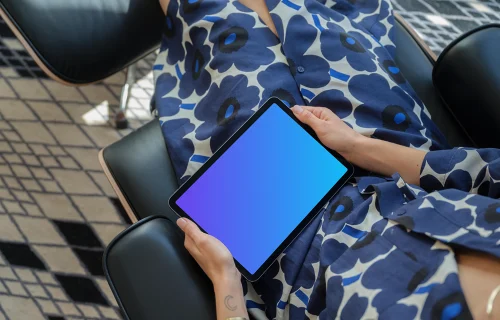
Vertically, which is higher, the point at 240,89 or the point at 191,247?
the point at 240,89

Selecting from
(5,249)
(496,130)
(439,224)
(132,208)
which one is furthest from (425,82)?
(5,249)

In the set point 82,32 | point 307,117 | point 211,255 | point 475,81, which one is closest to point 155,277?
point 211,255

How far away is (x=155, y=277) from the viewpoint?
2.60ft

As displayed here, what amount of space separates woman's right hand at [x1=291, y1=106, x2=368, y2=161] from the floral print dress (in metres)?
0.04

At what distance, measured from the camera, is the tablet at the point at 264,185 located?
877 millimetres

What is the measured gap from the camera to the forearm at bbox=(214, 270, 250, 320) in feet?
2.52

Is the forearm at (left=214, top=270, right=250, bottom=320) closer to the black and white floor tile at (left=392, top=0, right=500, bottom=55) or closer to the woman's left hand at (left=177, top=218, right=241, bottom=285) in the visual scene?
the woman's left hand at (left=177, top=218, right=241, bottom=285)

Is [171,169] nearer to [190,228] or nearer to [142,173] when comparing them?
[142,173]

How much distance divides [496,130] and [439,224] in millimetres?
260

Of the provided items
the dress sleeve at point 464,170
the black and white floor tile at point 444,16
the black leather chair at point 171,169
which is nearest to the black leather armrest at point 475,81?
the black leather chair at point 171,169

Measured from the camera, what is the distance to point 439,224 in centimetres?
78

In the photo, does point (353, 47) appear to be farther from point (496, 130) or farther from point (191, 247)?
point (191, 247)

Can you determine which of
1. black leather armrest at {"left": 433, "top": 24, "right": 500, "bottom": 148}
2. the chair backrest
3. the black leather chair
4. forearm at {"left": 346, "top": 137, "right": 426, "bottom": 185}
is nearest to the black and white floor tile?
the black leather chair

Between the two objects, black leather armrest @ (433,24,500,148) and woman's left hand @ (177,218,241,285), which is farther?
black leather armrest @ (433,24,500,148)
